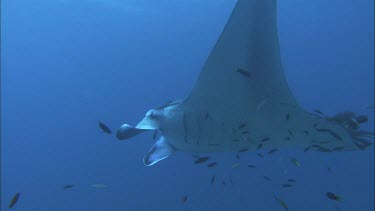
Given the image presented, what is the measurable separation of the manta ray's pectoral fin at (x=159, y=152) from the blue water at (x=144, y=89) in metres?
14.0

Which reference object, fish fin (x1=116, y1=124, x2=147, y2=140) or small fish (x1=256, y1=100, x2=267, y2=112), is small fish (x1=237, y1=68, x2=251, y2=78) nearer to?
small fish (x1=256, y1=100, x2=267, y2=112)

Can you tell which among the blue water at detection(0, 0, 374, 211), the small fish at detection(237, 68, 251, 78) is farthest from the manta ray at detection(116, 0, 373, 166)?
the blue water at detection(0, 0, 374, 211)

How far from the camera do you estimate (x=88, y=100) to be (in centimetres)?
3391

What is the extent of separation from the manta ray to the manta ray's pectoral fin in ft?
0.04

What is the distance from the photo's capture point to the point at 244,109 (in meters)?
4.92

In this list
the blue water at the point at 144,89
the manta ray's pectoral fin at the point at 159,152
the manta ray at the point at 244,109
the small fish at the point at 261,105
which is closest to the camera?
the manta ray at the point at 244,109

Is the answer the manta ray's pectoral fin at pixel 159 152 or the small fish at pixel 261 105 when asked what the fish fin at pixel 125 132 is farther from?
the small fish at pixel 261 105

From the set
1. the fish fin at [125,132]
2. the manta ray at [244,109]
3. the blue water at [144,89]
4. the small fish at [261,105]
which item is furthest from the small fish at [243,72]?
the blue water at [144,89]

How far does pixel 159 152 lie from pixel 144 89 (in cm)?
2589

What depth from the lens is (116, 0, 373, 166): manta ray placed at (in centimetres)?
444

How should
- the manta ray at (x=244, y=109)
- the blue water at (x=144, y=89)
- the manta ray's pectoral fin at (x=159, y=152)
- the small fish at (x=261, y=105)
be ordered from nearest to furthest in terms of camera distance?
the manta ray at (x=244, y=109) → the small fish at (x=261, y=105) → the manta ray's pectoral fin at (x=159, y=152) → the blue water at (x=144, y=89)

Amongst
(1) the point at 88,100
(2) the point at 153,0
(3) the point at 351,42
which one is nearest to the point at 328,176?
(3) the point at 351,42

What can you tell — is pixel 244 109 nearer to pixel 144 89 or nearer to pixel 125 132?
pixel 125 132

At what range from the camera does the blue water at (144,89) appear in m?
22.4
